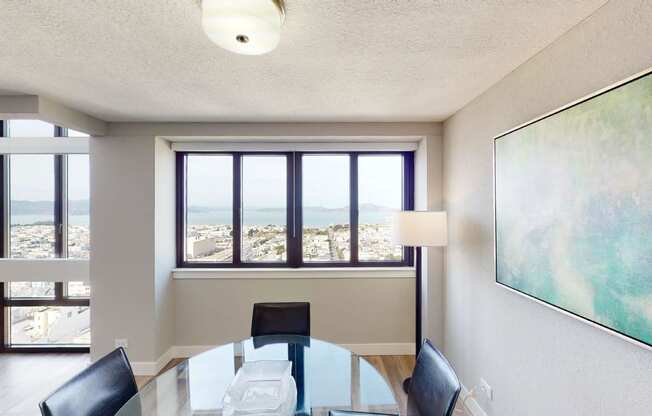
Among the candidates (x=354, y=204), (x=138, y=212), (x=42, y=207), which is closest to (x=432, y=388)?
(x=354, y=204)

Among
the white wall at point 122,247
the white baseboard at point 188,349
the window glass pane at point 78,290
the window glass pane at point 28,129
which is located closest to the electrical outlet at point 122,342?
the white wall at point 122,247

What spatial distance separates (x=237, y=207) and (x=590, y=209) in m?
2.93

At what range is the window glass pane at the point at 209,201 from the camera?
330 centimetres

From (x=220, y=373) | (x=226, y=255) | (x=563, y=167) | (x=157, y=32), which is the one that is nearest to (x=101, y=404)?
(x=220, y=373)

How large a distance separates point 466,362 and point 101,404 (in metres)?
2.37

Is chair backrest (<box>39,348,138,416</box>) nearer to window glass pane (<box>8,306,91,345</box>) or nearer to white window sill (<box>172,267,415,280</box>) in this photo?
white window sill (<box>172,267,415,280</box>)

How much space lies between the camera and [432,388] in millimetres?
1334

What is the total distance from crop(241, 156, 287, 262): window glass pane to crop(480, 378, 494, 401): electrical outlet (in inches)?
82.6

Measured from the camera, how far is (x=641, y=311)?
1.02 m

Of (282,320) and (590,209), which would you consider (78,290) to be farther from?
(590,209)

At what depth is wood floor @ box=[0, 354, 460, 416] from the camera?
95.4 inches

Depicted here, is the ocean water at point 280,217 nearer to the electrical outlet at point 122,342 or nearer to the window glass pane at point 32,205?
the electrical outlet at point 122,342

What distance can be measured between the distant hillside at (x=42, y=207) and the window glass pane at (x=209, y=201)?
107cm

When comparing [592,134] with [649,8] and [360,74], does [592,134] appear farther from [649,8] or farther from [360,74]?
[360,74]
